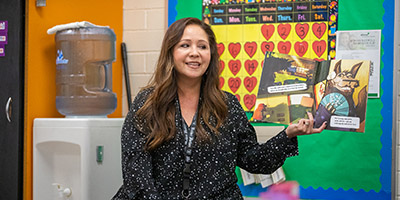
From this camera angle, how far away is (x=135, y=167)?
167 centimetres

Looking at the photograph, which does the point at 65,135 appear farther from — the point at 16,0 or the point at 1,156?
the point at 16,0

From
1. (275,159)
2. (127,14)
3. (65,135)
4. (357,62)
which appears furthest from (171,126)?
(127,14)

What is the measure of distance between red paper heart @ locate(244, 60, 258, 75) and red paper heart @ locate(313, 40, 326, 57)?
335mm

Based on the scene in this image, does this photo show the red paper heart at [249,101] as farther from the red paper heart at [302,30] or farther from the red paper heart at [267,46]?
the red paper heart at [302,30]

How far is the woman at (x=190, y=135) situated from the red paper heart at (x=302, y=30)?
0.71 metres

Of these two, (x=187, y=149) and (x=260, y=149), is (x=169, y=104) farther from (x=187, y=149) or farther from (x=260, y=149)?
(x=260, y=149)

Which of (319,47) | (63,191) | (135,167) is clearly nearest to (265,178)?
(319,47)

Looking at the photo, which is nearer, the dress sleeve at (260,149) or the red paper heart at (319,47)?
the dress sleeve at (260,149)

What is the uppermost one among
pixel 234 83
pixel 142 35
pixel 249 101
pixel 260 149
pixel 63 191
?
pixel 142 35

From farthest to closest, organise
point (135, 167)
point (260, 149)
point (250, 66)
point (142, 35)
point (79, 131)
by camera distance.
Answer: point (142, 35), point (250, 66), point (79, 131), point (260, 149), point (135, 167)

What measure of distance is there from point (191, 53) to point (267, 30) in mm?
814

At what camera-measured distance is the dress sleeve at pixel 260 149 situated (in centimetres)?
174

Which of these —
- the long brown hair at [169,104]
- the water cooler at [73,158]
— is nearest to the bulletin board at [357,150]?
the long brown hair at [169,104]

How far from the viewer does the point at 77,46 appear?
7.51 ft
